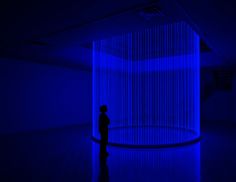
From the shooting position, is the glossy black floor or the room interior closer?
the room interior

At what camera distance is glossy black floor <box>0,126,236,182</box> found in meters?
3.78

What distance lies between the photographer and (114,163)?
4.54 meters
